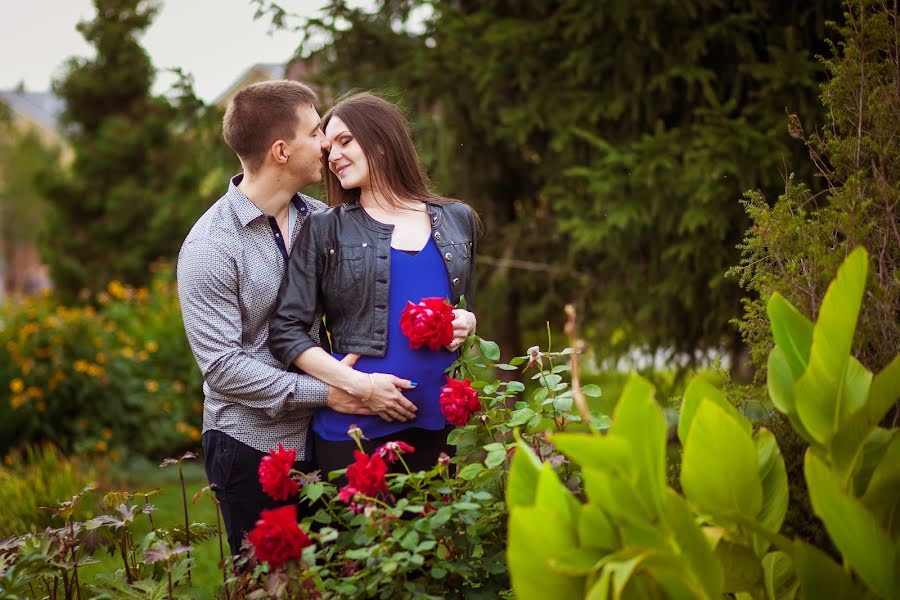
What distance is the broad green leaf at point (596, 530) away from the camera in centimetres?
215

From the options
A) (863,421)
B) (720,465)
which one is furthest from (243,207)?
(863,421)

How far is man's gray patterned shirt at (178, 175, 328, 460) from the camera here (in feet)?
9.45

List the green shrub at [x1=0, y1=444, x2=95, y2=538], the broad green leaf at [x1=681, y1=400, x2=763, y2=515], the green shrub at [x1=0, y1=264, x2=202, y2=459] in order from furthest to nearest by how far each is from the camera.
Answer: the green shrub at [x1=0, y1=264, x2=202, y2=459] < the green shrub at [x1=0, y1=444, x2=95, y2=538] < the broad green leaf at [x1=681, y1=400, x2=763, y2=515]

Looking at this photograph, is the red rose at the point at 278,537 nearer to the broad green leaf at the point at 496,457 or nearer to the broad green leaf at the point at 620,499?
the broad green leaf at the point at 496,457

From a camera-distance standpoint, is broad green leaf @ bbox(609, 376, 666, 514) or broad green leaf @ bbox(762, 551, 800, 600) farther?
broad green leaf @ bbox(762, 551, 800, 600)

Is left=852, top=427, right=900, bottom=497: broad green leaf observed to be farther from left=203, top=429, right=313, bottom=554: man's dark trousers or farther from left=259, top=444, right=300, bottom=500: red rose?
left=203, top=429, right=313, bottom=554: man's dark trousers

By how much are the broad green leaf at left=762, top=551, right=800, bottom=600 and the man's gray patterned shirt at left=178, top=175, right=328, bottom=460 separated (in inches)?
55.5

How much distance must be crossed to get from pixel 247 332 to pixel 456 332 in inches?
29.1

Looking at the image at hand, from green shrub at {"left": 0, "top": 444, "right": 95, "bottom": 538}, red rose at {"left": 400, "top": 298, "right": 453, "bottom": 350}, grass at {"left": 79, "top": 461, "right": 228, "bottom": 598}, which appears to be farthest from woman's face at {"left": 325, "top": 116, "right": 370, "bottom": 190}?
green shrub at {"left": 0, "top": 444, "right": 95, "bottom": 538}

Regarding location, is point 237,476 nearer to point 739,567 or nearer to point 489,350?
point 489,350

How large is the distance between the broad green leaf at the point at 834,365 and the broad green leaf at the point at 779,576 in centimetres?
38

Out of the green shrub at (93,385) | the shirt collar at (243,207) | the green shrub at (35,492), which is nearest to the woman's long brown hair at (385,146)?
the shirt collar at (243,207)

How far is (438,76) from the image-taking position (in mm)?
6148

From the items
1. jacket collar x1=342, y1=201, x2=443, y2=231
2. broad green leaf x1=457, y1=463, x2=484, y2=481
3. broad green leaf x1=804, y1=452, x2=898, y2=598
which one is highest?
jacket collar x1=342, y1=201, x2=443, y2=231
